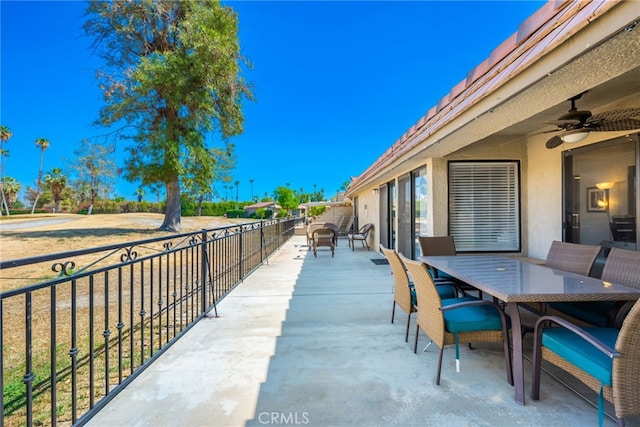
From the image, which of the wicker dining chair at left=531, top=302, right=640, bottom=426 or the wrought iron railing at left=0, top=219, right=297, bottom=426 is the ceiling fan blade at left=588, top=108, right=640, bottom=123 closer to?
the wicker dining chair at left=531, top=302, right=640, bottom=426

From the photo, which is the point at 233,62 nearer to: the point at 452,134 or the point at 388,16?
the point at 388,16

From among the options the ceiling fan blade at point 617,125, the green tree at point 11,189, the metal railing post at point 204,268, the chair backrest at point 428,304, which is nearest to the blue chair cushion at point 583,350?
the chair backrest at point 428,304

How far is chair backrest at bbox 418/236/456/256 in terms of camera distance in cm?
443

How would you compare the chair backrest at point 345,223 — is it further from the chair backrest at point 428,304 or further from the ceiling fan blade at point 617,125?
the chair backrest at point 428,304

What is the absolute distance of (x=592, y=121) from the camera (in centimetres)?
296

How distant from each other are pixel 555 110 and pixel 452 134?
133cm

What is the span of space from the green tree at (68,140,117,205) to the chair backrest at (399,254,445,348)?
127 ft

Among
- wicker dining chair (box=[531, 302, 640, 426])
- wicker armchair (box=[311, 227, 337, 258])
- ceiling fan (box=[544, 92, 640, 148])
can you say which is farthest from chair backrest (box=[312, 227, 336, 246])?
wicker dining chair (box=[531, 302, 640, 426])

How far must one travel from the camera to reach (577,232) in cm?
423

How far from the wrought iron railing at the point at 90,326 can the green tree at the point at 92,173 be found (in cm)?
3308

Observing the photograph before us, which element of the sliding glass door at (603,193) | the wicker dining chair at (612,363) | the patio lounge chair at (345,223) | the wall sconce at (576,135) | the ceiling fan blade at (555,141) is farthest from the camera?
the patio lounge chair at (345,223)

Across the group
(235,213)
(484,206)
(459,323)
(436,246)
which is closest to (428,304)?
(459,323)

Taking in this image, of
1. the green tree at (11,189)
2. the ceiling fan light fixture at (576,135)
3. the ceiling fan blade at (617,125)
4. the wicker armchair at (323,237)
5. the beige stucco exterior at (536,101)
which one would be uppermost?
the green tree at (11,189)

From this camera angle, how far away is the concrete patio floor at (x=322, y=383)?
193cm
